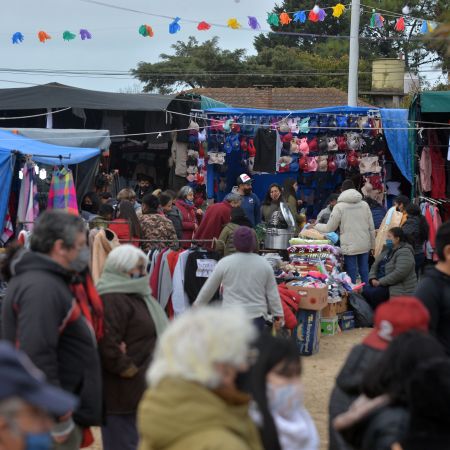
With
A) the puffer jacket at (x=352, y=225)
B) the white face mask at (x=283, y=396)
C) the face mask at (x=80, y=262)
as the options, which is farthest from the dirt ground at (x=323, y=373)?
the white face mask at (x=283, y=396)

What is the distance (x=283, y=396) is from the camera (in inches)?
134

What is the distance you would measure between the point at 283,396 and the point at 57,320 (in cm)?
133

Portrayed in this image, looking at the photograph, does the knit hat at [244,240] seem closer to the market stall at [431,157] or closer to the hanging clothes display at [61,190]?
the hanging clothes display at [61,190]

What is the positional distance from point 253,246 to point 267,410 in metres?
4.38

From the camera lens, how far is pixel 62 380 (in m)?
4.38

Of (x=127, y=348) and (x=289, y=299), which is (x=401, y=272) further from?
(x=127, y=348)

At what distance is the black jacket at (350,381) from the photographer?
3.86 metres

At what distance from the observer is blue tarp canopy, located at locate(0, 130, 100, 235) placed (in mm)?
10812

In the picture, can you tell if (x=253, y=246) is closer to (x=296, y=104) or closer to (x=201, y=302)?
(x=201, y=302)

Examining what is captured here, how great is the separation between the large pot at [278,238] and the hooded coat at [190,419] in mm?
10368

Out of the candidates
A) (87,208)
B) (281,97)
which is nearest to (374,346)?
(87,208)

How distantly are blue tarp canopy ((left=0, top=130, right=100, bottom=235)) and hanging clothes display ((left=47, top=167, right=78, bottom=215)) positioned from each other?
0.16m

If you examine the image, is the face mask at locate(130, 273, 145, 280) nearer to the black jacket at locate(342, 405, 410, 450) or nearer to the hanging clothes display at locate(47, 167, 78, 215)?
the black jacket at locate(342, 405, 410, 450)

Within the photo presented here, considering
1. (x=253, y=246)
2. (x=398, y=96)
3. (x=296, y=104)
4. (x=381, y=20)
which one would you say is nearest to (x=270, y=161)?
(x=381, y=20)
